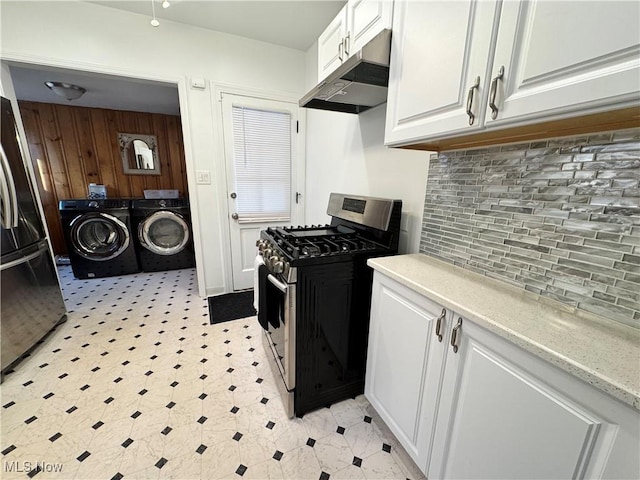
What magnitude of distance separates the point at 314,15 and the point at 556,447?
2.78 meters

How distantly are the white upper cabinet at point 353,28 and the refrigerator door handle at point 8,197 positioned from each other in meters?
2.22

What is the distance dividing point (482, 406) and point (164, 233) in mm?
3983

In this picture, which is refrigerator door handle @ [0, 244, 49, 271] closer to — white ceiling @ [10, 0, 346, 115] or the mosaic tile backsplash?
white ceiling @ [10, 0, 346, 115]

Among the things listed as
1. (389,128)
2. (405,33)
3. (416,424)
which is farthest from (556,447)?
(405,33)

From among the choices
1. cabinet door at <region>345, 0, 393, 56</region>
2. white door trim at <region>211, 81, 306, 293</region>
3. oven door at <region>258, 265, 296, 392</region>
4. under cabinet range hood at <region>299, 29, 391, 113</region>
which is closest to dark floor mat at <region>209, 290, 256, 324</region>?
white door trim at <region>211, 81, 306, 293</region>

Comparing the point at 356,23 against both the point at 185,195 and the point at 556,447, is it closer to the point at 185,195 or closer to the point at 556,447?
the point at 556,447

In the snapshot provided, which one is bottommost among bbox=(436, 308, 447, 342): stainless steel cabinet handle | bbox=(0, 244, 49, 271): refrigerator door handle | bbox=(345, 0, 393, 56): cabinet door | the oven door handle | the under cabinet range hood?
bbox=(0, 244, 49, 271): refrigerator door handle

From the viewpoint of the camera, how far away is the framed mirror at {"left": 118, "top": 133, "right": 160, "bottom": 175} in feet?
12.7

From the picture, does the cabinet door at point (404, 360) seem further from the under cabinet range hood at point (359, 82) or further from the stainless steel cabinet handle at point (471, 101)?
the under cabinet range hood at point (359, 82)

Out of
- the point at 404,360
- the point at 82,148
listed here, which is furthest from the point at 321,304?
the point at 82,148

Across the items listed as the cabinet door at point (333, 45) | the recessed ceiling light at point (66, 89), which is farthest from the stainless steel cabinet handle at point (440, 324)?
the recessed ceiling light at point (66, 89)

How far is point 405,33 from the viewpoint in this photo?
109 cm

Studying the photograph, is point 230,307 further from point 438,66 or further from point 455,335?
point 438,66

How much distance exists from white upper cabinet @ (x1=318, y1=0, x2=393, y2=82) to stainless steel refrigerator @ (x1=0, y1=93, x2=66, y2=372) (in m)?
2.27
